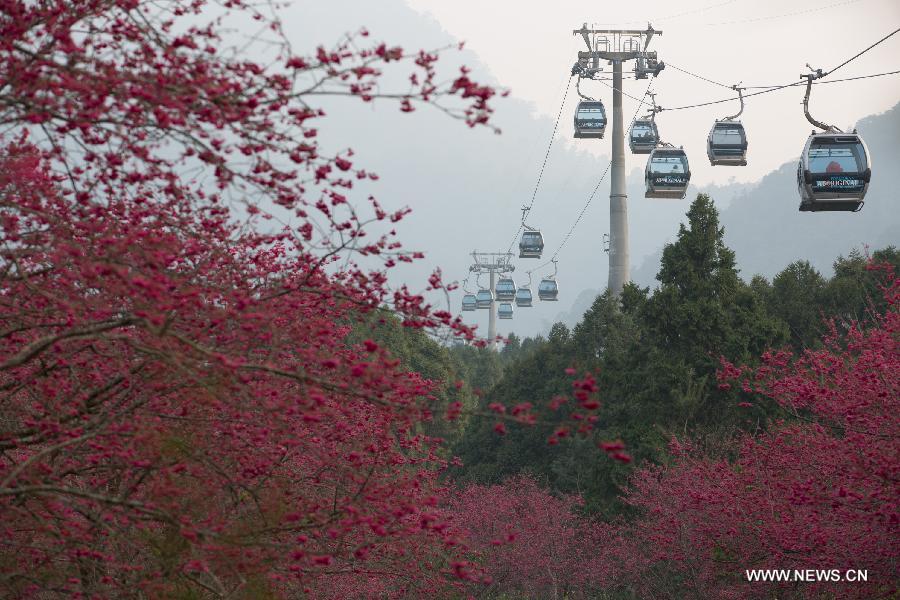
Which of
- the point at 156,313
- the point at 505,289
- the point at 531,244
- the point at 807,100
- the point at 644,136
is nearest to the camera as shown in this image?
the point at 156,313

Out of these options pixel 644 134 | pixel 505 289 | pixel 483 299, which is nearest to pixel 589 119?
pixel 644 134

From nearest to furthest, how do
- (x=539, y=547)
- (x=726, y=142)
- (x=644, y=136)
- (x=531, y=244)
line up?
(x=726, y=142)
(x=539, y=547)
(x=644, y=136)
(x=531, y=244)

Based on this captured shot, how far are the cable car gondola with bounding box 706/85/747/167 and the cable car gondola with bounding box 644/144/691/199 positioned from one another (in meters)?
2.99

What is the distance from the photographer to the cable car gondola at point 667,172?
3081 cm

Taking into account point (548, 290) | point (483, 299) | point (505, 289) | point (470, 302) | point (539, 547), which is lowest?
point (539, 547)

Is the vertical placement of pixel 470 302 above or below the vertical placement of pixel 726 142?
above

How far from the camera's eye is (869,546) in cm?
1077

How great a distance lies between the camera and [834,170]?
64.2 feet

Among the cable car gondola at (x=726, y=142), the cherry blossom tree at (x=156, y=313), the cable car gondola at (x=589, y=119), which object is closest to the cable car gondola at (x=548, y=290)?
the cable car gondola at (x=589, y=119)

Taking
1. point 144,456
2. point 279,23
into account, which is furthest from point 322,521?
point 279,23

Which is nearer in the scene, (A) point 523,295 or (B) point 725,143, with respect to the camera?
(B) point 725,143

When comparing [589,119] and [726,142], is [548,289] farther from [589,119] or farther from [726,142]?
[726,142]

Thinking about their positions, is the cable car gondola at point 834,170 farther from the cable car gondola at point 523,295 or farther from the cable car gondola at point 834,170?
the cable car gondola at point 523,295

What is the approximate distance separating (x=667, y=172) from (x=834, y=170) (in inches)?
454
